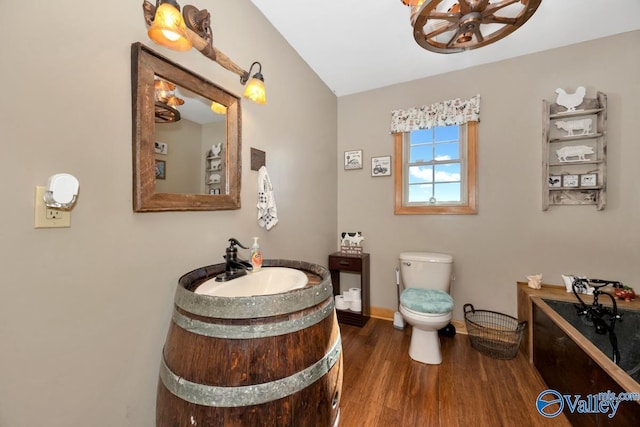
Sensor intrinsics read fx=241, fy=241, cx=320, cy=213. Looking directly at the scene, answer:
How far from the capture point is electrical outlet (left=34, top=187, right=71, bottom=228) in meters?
0.72

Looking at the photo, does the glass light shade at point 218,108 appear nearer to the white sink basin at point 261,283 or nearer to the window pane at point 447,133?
the white sink basin at point 261,283

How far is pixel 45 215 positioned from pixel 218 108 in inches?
34.1

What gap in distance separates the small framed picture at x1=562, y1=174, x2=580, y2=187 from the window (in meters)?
0.63

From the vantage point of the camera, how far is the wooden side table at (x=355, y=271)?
245 centimetres

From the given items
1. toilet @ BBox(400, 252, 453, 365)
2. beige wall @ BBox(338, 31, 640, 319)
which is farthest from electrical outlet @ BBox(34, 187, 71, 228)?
beige wall @ BBox(338, 31, 640, 319)

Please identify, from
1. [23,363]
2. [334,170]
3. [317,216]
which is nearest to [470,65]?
[334,170]

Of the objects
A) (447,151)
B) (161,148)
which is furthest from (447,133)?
Result: (161,148)

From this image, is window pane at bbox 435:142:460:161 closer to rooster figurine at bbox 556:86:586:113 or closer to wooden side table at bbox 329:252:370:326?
rooster figurine at bbox 556:86:586:113

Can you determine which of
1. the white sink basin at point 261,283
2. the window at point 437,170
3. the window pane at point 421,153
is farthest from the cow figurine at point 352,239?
the white sink basin at point 261,283

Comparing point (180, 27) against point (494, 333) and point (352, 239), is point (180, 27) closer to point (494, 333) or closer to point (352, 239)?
point (352, 239)

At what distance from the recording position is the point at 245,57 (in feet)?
4.93

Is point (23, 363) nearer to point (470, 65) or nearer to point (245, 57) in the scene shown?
point (245, 57)

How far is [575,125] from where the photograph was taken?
1.98 metres

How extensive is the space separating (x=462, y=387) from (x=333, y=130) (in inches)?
100
